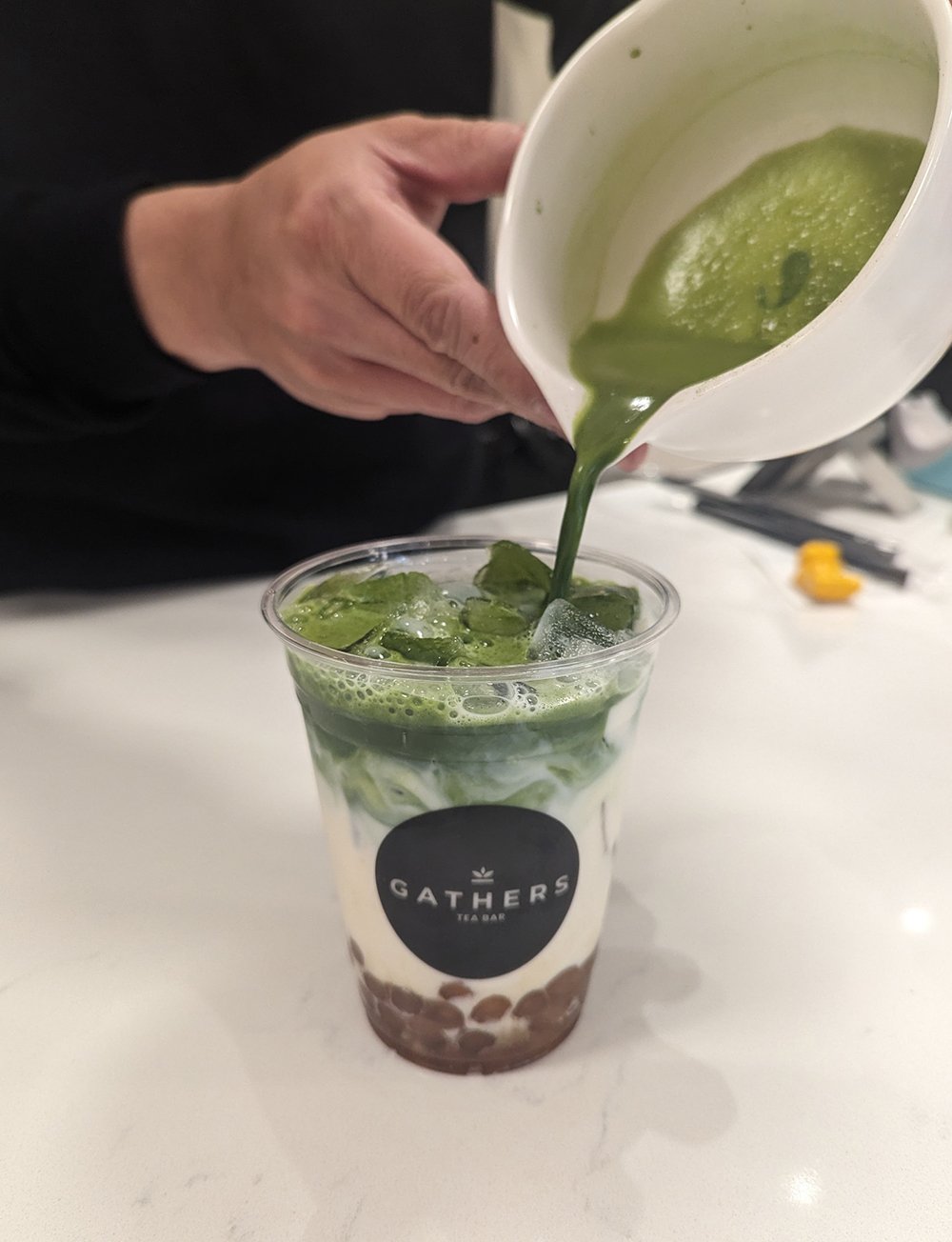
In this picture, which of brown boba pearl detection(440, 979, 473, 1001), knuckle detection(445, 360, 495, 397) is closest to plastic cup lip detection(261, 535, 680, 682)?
knuckle detection(445, 360, 495, 397)

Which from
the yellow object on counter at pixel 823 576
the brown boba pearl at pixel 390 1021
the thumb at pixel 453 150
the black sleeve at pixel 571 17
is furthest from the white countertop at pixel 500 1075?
the black sleeve at pixel 571 17

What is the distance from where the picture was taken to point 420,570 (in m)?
0.69

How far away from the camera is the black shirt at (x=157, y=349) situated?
1047 mm

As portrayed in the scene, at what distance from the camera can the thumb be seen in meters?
0.73

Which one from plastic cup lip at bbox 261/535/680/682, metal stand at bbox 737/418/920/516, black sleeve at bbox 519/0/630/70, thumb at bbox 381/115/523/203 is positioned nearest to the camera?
plastic cup lip at bbox 261/535/680/682

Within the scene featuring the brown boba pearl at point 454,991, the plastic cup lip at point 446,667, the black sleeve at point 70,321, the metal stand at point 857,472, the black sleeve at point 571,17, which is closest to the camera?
the plastic cup lip at point 446,667

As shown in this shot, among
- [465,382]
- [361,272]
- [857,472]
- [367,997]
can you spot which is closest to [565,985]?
[367,997]

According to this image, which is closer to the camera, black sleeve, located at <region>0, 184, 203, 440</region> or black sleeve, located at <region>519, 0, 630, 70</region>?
black sleeve, located at <region>0, 184, 203, 440</region>

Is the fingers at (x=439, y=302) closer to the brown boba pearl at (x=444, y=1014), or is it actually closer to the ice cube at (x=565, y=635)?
the ice cube at (x=565, y=635)

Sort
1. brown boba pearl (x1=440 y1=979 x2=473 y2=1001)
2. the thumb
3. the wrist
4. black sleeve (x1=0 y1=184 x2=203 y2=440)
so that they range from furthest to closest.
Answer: black sleeve (x1=0 y1=184 x2=203 y2=440) → the wrist → the thumb → brown boba pearl (x1=440 y1=979 x2=473 y2=1001)

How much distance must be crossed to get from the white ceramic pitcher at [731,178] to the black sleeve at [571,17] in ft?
3.03

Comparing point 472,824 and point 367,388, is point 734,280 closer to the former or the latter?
point 367,388

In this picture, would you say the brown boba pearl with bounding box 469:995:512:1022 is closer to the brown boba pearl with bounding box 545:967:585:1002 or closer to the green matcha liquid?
the brown boba pearl with bounding box 545:967:585:1002

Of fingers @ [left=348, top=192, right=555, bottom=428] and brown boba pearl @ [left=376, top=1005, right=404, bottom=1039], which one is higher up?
fingers @ [left=348, top=192, right=555, bottom=428]
